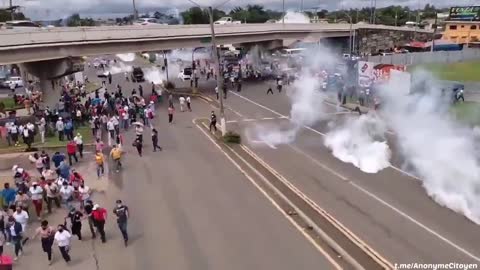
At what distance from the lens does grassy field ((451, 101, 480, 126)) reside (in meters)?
28.3

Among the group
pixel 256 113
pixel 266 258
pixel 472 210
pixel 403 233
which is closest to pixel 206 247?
pixel 266 258

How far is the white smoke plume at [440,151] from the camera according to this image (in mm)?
17844

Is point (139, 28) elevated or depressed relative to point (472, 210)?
elevated

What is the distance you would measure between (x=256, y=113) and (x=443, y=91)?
1238 centimetres

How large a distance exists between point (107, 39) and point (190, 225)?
30.7 m

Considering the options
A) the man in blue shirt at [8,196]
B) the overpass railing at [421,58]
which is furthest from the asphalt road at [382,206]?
the overpass railing at [421,58]

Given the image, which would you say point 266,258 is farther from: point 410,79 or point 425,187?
point 410,79

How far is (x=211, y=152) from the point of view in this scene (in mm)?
27266

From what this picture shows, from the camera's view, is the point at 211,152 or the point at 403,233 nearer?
the point at 403,233

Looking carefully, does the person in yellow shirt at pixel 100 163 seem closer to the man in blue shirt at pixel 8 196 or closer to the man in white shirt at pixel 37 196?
the man in white shirt at pixel 37 196

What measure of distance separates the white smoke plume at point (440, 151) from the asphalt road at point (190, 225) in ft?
18.6

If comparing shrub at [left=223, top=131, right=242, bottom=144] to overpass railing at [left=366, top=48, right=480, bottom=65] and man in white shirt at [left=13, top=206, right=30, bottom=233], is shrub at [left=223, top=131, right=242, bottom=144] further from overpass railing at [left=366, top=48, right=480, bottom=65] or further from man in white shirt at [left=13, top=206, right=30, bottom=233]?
overpass railing at [left=366, top=48, right=480, bottom=65]

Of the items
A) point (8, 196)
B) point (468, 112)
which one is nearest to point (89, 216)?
point (8, 196)

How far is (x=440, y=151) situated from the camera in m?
20.5
